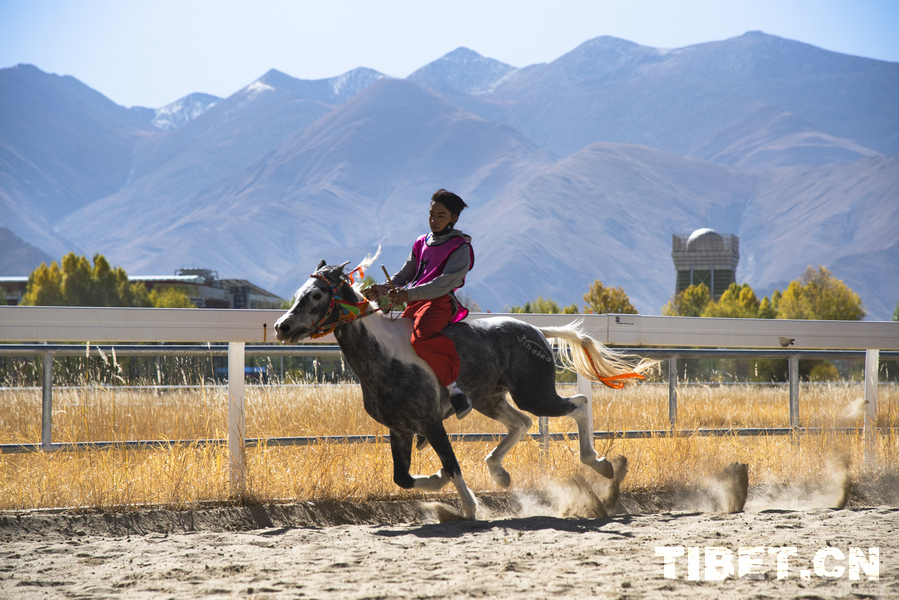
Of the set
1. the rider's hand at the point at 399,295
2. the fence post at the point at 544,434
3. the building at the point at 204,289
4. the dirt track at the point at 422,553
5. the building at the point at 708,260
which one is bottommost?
the dirt track at the point at 422,553

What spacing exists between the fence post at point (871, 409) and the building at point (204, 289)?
70957mm

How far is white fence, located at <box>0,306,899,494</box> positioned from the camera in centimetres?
516

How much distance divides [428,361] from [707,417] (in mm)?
4259

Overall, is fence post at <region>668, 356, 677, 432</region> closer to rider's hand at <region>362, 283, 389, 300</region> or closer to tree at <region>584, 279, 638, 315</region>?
rider's hand at <region>362, 283, 389, 300</region>

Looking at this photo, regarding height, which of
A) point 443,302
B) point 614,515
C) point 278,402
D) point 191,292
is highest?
point 191,292

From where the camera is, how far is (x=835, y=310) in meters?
71.6

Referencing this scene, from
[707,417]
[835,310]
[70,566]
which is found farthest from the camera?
[835,310]

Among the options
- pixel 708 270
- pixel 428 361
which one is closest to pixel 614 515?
pixel 428 361

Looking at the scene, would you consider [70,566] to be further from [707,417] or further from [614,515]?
[707,417]

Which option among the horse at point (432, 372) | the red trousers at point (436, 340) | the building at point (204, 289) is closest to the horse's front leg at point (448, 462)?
the horse at point (432, 372)

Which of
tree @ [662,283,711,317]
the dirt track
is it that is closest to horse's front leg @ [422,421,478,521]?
the dirt track

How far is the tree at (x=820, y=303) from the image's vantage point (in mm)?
71000

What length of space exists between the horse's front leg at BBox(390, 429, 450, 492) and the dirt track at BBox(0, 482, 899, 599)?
0.24 meters

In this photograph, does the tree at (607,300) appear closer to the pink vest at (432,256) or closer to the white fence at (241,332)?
the white fence at (241,332)
